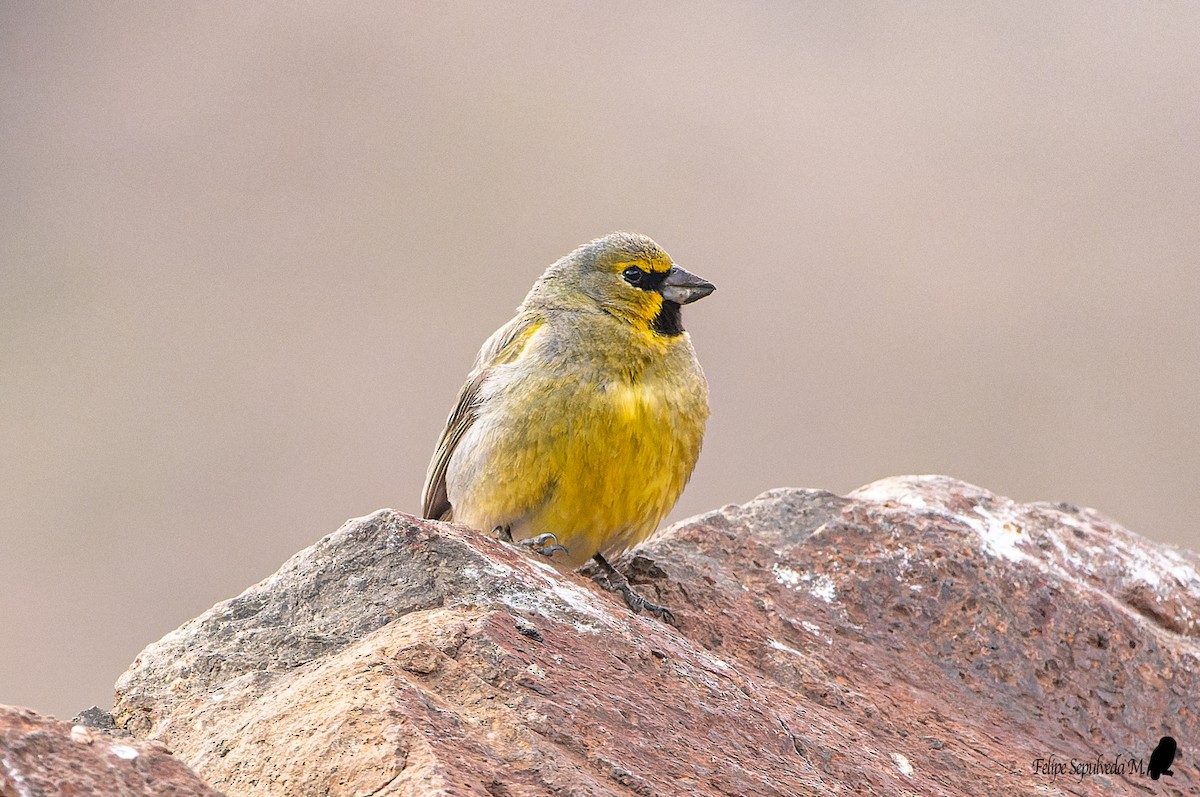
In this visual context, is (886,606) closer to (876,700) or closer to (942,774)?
(876,700)

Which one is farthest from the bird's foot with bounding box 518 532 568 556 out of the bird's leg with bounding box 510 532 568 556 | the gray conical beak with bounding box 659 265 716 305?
the gray conical beak with bounding box 659 265 716 305

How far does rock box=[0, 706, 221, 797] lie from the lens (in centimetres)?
267

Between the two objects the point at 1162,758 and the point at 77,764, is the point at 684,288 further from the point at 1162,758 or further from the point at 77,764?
the point at 77,764

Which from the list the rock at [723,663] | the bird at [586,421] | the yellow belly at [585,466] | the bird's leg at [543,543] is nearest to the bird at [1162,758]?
the rock at [723,663]

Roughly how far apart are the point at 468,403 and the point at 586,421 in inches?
33.6

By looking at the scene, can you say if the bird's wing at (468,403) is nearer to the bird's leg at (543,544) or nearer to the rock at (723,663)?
the bird's leg at (543,544)

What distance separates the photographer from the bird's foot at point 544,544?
527 cm

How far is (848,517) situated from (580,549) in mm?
1098

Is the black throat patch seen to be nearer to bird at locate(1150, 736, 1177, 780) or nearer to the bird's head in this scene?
the bird's head

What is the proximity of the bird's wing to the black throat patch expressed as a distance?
519 millimetres

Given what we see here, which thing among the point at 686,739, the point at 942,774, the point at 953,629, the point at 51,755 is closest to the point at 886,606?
the point at 953,629

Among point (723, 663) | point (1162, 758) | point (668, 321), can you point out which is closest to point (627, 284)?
point (668, 321)

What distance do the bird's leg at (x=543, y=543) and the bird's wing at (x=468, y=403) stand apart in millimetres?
722

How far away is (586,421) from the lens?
5352mm
